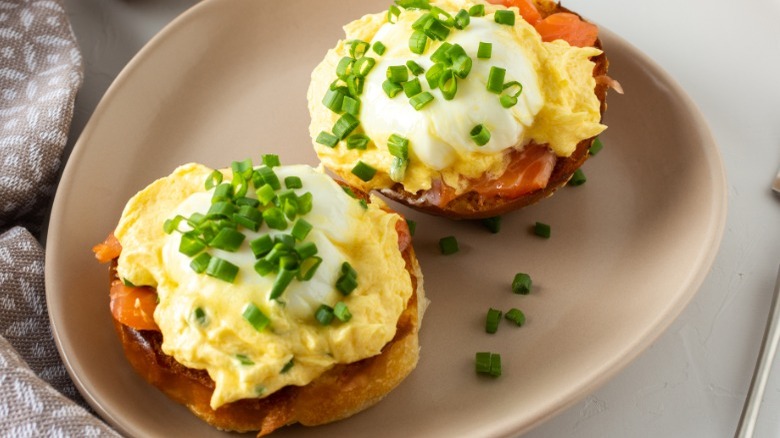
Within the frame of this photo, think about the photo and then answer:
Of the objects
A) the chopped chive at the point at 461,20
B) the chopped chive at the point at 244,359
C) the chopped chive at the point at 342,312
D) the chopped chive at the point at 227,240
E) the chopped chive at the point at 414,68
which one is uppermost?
the chopped chive at the point at 461,20

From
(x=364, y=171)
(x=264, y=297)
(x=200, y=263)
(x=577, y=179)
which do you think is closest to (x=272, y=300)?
(x=264, y=297)

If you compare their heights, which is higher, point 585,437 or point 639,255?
point 639,255

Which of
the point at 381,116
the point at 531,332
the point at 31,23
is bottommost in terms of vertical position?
the point at 531,332

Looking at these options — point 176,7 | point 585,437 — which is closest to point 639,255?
point 585,437

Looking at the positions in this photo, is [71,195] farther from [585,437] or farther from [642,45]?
[642,45]

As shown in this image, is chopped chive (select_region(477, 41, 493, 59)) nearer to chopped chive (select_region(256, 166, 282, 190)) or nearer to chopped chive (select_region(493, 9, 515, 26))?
chopped chive (select_region(493, 9, 515, 26))

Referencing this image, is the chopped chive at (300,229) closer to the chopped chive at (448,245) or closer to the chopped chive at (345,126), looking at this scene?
the chopped chive at (345,126)

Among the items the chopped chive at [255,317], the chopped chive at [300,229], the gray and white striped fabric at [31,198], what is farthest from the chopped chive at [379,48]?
the gray and white striped fabric at [31,198]

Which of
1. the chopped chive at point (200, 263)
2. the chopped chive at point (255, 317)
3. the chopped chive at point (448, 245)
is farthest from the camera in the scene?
the chopped chive at point (448, 245)
